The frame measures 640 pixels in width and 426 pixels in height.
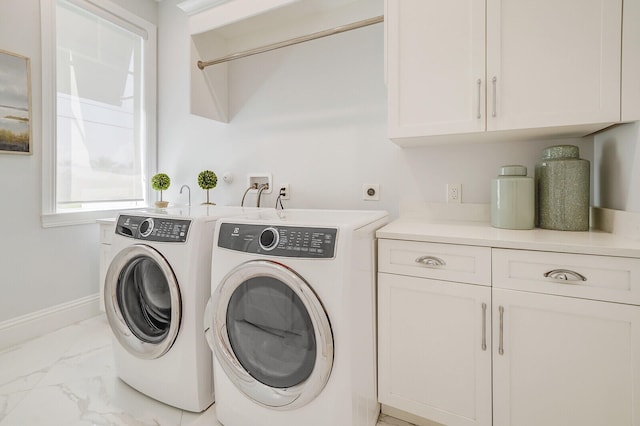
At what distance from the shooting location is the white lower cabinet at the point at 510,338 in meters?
1.04

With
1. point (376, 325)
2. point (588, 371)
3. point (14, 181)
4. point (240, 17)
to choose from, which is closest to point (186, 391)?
point (376, 325)

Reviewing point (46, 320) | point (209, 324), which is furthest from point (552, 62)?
point (46, 320)

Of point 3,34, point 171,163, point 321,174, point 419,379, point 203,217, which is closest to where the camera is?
point 419,379

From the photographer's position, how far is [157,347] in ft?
4.77

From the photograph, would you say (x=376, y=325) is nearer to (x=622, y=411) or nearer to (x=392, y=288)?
(x=392, y=288)

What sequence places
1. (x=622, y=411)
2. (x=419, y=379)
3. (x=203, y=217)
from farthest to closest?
(x=203, y=217) → (x=419, y=379) → (x=622, y=411)

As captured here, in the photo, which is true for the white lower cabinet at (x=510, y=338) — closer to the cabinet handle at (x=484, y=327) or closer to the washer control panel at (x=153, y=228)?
the cabinet handle at (x=484, y=327)

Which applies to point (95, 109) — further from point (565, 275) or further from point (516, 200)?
point (565, 275)

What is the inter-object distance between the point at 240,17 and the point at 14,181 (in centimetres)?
189

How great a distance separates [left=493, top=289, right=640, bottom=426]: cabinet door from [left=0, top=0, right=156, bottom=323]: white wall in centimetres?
290

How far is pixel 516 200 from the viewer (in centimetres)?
140

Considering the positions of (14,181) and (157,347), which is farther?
(14,181)

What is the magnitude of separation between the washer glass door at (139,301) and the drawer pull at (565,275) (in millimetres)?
1603

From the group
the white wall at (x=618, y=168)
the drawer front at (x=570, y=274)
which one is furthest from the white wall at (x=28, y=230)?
the white wall at (x=618, y=168)
